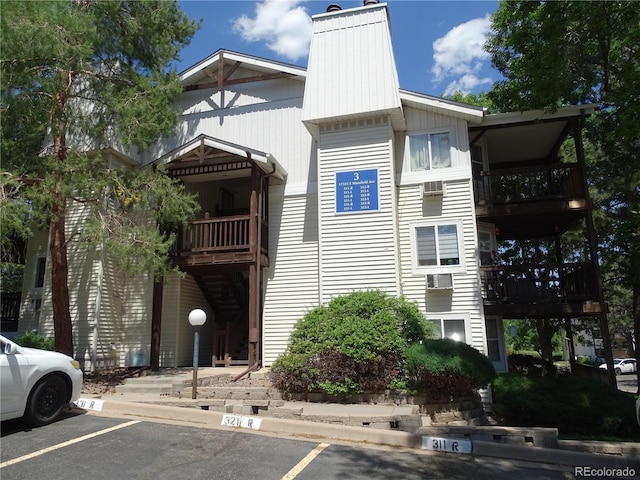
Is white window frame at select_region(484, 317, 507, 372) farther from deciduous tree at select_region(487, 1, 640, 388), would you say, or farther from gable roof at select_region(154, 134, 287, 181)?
gable roof at select_region(154, 134, 287, 181)

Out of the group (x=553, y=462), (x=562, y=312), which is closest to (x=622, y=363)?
(x=562, y=312)

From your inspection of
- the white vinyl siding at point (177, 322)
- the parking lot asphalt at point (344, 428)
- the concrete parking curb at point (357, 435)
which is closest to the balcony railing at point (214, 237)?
the white vinyl siding at point (177, 322)

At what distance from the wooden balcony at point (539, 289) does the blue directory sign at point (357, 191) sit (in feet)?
11.6

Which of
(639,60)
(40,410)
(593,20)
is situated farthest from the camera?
(639,60)

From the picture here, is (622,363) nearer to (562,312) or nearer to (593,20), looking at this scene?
(562,312)

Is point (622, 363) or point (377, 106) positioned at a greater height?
point (377, 106)

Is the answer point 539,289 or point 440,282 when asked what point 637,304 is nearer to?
point 539,289

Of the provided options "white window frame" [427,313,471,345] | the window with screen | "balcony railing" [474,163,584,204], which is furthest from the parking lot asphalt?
"balcony railing" [474,163,584,204]

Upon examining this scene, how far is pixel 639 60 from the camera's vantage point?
1118 cm

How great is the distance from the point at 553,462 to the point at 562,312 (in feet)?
21.4

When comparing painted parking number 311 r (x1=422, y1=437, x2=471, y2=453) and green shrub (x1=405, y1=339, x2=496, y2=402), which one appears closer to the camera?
painted parking number 311 r (x1=422, y1=437, x2=471, y2=453)

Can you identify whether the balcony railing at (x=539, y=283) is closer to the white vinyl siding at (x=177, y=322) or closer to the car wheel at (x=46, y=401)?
the white vinyl siding at (x=177, y=322)

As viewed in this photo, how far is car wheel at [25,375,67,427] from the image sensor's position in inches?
260

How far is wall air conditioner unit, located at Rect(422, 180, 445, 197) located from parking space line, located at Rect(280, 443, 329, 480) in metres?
7.98
